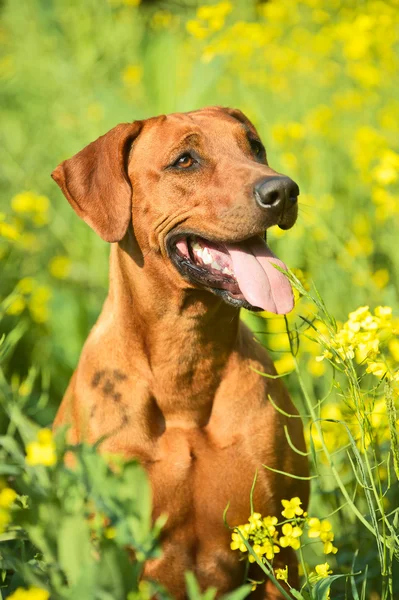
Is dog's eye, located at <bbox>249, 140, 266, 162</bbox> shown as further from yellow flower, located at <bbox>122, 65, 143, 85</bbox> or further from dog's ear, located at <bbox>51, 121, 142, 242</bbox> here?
yellow flower, located at <bbox>122, 65, 143, 85</bbox>

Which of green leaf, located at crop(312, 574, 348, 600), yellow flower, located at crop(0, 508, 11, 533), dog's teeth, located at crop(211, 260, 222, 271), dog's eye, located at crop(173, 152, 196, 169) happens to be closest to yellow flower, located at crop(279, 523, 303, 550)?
green leaf, located at crop(312, 574, 348, 600)

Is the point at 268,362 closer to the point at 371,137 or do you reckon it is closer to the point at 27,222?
the point at 371,137

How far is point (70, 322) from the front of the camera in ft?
15.6

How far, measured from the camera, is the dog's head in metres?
2.87

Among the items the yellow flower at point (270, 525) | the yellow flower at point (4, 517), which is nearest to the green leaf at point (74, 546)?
the yellow flower at point (4, 517)

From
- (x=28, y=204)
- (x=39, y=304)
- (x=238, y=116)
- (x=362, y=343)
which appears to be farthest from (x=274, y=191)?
(x=39, y=304)

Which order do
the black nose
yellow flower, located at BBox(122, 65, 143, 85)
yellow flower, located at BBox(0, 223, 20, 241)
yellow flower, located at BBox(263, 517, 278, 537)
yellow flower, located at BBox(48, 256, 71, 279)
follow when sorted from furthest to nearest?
yellow flower, located at BBox(122, 65, 143, 85) → yellow flower, located at BBox(48, 256, 71, 279) → yellow flower, located at BBox(0, 223, 20, 241) → the black nose → yellow flower, located at BBox(263, 517, 278, 537)

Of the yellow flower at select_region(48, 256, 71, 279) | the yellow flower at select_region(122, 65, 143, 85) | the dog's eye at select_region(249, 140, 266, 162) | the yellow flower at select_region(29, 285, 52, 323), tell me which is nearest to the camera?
the dog's eye at select_region(249, 140, 266, 162)

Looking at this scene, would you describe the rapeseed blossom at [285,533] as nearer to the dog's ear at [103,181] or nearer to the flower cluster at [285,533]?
the flower cluster at [285,533]

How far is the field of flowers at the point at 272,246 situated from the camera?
2.13 meters

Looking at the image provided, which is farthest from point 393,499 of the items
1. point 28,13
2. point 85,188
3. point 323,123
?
point 28,13

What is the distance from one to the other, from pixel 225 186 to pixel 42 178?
3.96 meters

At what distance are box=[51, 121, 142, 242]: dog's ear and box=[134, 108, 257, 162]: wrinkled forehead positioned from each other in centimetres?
Answer: 7

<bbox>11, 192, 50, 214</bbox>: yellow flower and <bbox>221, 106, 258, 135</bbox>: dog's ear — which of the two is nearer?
<bbox>221, 106, 258, 135</bbox>: dog's ear
